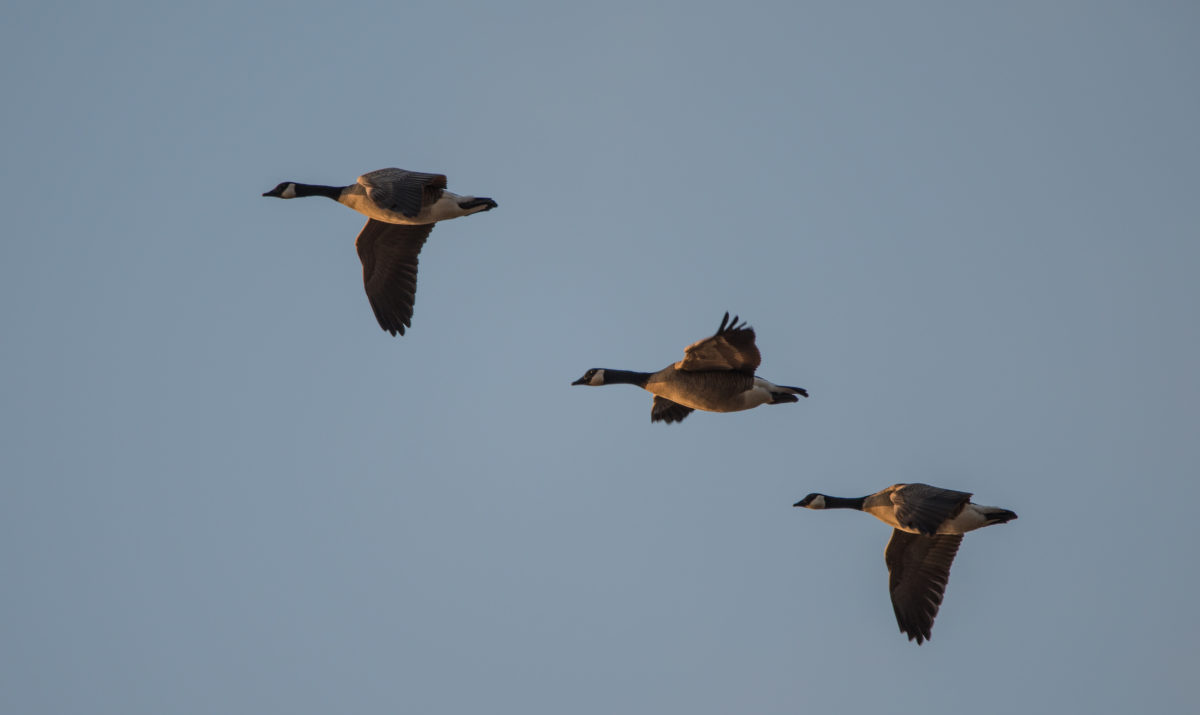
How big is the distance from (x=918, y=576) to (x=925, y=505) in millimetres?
2039

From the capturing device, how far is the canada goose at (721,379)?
15672 millimetres

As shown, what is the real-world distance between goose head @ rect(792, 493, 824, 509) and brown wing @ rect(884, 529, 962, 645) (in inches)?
58.9

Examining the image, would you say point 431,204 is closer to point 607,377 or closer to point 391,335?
point 391,335

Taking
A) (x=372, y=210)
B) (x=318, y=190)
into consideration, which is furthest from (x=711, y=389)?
(x=318, y=190)

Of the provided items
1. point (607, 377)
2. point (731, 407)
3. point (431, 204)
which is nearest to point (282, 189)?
point (431, 204)

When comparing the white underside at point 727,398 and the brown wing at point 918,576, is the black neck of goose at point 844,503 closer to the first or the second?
the brown wing at point 918,576

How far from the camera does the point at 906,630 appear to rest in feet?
56.9

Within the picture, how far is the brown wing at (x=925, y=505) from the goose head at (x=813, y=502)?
6.90 ft

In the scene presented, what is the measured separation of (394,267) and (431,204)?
1.66 meters

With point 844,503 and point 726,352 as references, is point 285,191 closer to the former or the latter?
point 726,352

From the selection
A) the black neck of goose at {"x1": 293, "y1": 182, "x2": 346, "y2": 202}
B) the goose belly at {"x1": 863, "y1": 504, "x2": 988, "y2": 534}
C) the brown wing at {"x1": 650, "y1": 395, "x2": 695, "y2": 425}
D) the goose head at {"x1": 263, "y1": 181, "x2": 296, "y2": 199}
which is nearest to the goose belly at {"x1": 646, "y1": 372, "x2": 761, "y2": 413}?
the brown wing at {"x1": 650, "y1": 395, "x2": 695, "y2": 425}

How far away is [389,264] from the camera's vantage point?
61.8 ft

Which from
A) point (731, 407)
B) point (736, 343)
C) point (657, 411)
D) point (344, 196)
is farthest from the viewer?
point (657, 411)

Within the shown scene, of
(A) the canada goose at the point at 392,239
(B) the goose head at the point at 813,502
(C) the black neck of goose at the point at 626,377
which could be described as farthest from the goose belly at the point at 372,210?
(B) the goose head at the point at 813,502
